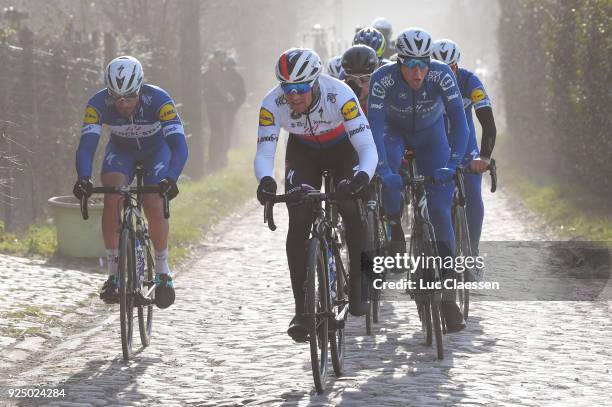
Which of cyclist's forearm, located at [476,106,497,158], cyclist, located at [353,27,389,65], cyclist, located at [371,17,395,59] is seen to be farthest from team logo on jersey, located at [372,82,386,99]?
cyclist, located at [371,17,395,59]

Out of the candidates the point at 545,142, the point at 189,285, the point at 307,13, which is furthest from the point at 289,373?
the point at 307,13

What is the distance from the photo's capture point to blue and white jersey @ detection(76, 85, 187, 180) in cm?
933

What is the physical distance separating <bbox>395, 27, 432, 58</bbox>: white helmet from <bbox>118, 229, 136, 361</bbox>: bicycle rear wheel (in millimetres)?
2422

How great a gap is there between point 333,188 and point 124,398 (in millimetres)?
2637

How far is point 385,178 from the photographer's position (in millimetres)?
8781

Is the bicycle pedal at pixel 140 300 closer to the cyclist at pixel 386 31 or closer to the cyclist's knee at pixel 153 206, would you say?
the cyclist's knee at pixel 153 206

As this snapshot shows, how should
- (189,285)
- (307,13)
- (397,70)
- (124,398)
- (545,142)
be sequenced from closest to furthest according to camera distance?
(124,398) < (397,70) < (189,285) < (545,142) < (307,13)

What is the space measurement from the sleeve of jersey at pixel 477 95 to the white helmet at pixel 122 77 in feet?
10.0

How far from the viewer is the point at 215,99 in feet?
87.4

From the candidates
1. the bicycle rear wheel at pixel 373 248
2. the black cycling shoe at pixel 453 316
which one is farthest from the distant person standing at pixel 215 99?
the black cycling shoe at pixel 453 316

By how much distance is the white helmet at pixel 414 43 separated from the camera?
9008 mm

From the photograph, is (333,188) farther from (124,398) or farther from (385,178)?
(124,398)

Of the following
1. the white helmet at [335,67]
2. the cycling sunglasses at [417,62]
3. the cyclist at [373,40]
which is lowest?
the cycling sunglasses at [417,62]

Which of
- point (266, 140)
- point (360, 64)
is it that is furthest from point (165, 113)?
point (360, 64)
